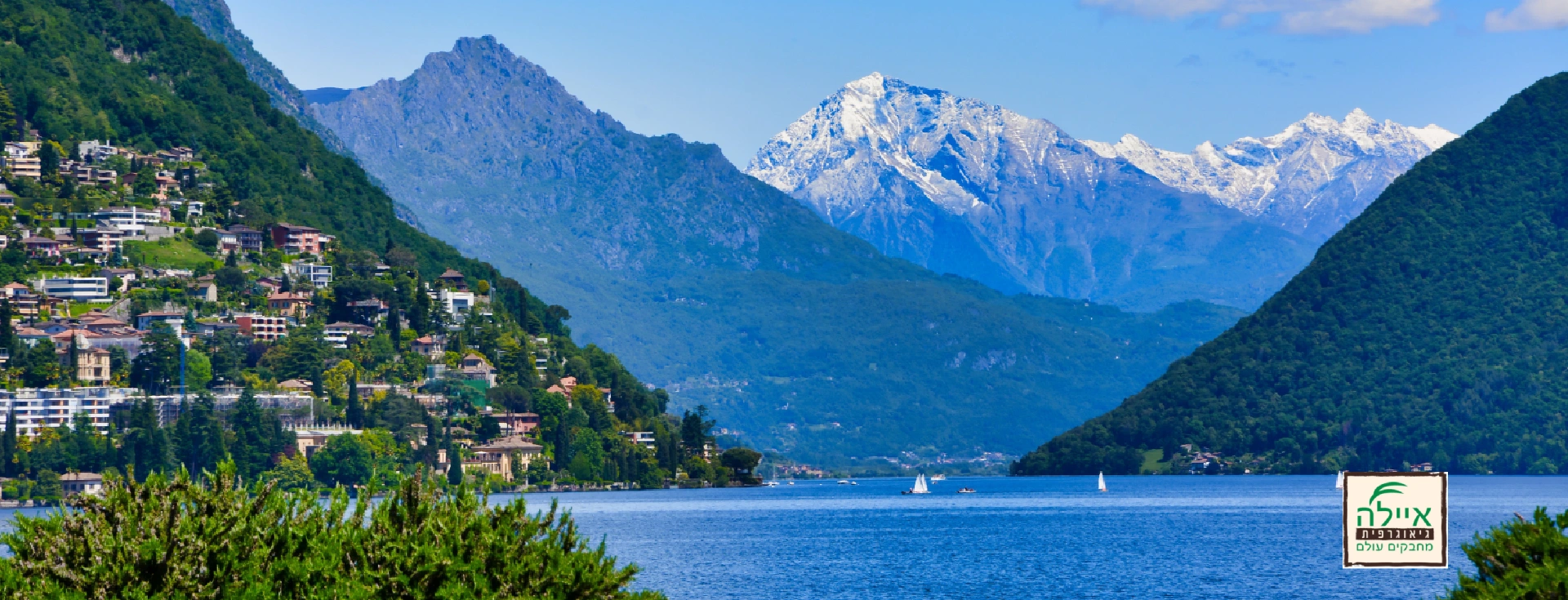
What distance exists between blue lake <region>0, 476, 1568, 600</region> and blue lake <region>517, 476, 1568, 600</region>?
0.17m

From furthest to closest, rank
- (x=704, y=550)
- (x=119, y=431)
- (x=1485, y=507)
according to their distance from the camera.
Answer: (x=119, y=431)
(x=1485, y=507)
(x=704, y=550)

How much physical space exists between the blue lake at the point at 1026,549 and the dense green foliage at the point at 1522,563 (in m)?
48.8

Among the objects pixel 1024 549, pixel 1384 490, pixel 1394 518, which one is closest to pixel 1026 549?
pixel 1024 549

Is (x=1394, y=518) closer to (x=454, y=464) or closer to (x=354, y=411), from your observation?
(x=454, y=464)

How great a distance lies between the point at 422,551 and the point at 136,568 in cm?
560

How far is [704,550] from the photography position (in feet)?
397

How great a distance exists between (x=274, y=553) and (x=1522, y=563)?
25.0m

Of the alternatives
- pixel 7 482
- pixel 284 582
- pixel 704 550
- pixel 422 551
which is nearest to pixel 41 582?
pixel 284 582

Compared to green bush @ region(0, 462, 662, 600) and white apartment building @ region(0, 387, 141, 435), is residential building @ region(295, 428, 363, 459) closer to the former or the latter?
white apartment building @ region(0, 387, 141, 435)

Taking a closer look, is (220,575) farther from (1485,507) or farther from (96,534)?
(1485,507)

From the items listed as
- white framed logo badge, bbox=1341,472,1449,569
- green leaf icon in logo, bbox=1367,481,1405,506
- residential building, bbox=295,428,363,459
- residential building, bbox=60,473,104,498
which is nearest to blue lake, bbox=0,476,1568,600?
residential building, bbox=60,473,104,498

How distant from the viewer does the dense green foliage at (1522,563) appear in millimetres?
33844

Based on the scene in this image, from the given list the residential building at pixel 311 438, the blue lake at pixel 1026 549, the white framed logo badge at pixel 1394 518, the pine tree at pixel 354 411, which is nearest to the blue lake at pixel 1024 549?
the blue lake at pixel 1026 549

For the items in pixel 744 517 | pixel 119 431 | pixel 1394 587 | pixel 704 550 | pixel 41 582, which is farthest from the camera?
pixel 119 431
